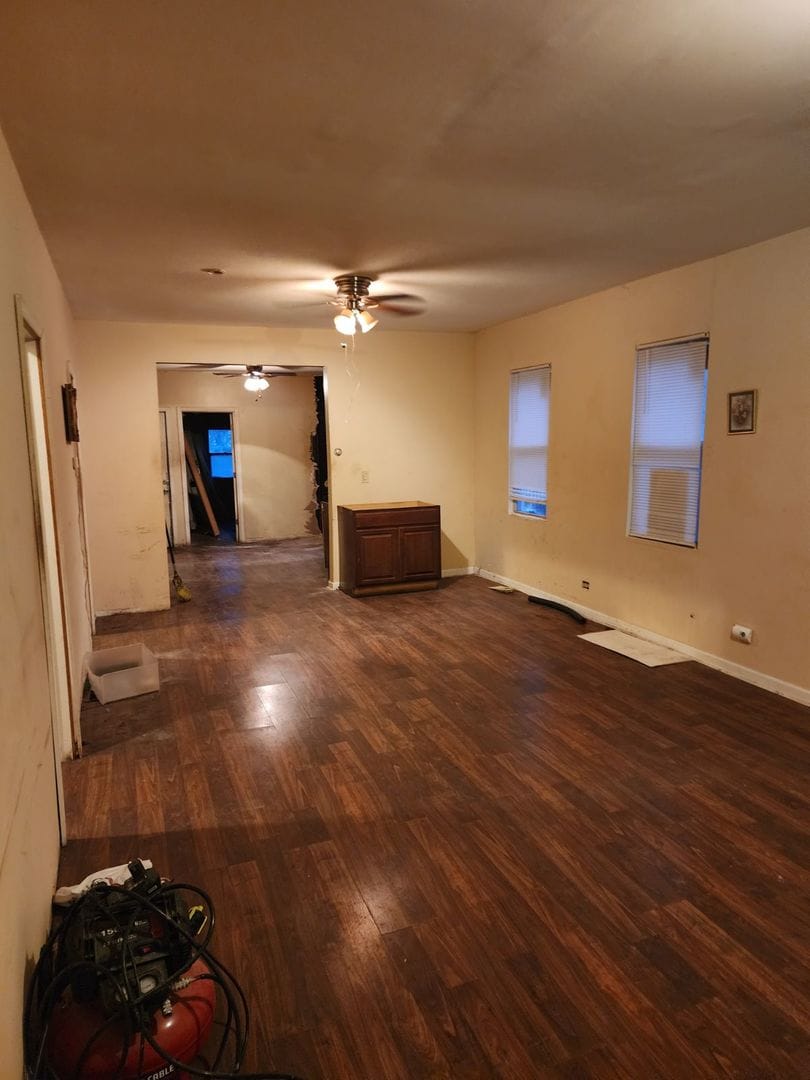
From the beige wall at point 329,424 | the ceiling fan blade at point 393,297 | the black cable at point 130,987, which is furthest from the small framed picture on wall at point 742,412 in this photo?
the black cable at point 130,987

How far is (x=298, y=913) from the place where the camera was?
198 centimetres

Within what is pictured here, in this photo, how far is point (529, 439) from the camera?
579 centimetres

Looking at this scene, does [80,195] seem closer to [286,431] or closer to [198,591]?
[198,591]

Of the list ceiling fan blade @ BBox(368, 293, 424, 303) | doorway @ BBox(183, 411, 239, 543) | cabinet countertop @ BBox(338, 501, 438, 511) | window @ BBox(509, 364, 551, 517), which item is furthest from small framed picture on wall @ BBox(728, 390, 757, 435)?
doorway @ BBox(183, 411, 239, 543)

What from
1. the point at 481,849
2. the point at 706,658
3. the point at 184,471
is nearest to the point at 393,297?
the point at 706,658

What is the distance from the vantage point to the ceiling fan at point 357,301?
405 cm

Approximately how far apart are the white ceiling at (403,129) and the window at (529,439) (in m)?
1.89

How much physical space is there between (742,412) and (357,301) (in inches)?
97.3

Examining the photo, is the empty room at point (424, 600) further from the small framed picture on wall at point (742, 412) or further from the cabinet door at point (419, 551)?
the cabinet door at point (419, 551)

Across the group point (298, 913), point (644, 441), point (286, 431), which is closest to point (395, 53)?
point (298, 913)

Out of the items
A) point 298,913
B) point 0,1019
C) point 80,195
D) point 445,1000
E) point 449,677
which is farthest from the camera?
point 449,677

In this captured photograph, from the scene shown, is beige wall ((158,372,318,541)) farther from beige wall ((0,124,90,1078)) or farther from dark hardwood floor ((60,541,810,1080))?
beige wall ((0,124,90,1078))

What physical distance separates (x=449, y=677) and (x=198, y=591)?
336cm

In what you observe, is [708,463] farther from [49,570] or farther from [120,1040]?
[120,1040]
